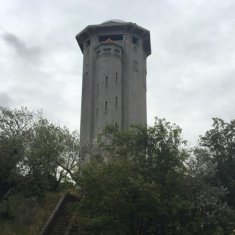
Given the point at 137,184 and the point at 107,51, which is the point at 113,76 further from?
the point at 137,184

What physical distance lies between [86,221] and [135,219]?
276 cm

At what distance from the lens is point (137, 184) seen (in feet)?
71.6

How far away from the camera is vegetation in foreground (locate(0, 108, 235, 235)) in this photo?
22500mm

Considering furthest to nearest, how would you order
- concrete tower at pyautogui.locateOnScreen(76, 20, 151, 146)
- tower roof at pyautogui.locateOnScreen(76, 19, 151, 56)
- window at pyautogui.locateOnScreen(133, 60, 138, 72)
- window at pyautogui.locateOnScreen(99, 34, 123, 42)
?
window at pyautogui.locateOnScreen(99, 34, 123, 42), tower roof at pyautogui.locateOnScreen(76, 19, 151, 56), window at pyautogui.locateOnScreen(133, 60, 138, 72), concrete tower at pyautogui.locateOnScreen(76, 20, 151, 146)

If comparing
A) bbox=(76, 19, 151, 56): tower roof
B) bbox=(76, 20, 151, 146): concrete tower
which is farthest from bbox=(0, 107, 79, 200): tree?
bbox=(76, 19, 151, 56): tower roof

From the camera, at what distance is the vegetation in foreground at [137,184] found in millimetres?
22500

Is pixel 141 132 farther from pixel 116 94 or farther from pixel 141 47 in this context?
pixel 141 47

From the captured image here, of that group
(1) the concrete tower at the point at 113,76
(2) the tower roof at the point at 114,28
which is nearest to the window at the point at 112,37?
(1) the concrete tower at the point at 113,76

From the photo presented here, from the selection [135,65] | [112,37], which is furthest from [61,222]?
[112,37]

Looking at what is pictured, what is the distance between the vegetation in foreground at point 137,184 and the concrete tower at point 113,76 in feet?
74.6

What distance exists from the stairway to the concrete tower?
2361 cm

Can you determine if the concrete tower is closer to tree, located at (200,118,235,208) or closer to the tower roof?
the tower roof

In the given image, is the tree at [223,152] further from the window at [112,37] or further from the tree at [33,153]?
the window at [112,37]

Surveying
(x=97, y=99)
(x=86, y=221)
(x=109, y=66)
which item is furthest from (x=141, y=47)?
(x=86, y=221)
